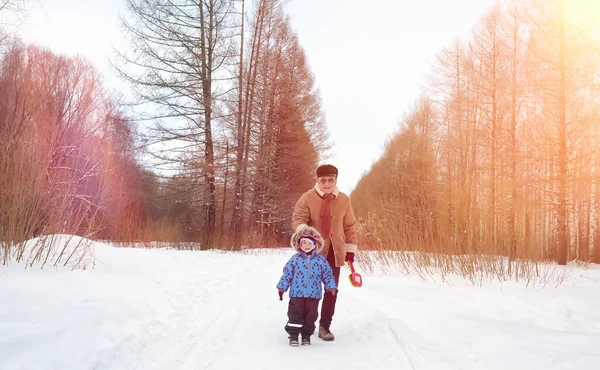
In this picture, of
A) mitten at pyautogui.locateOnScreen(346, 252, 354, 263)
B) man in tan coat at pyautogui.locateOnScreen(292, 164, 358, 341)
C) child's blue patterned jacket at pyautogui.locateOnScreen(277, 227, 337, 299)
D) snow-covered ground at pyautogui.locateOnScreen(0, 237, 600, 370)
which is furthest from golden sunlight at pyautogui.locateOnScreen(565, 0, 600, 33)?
child's blue patterned jacket at pyautogui.locateOnScreen(277, 227, 337, 299)

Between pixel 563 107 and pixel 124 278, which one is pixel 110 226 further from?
pixel 563 107

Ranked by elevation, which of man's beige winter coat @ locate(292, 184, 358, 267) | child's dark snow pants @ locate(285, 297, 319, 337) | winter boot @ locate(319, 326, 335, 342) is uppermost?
man's beige winter coat @ locate(292, 184, 358, 267)

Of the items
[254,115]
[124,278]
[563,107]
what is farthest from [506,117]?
[124,278]

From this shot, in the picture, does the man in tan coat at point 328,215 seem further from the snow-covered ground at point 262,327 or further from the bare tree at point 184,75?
the bare tree at point 184,75

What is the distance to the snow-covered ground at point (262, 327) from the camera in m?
3.11

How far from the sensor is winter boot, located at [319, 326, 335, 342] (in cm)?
424

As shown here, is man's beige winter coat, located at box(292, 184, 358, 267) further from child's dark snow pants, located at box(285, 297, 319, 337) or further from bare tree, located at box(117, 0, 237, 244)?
bare tree, located at box(117, 0, 237, 244)

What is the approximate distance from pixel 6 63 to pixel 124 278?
43.1ft

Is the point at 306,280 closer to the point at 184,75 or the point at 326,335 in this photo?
the point at 326,335

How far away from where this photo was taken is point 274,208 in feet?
71.9

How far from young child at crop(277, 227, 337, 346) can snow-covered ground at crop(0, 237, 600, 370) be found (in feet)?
0.88

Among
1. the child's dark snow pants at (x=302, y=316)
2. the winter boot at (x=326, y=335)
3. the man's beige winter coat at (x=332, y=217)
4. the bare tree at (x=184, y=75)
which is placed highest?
the bare tree at (x=184, y=75)

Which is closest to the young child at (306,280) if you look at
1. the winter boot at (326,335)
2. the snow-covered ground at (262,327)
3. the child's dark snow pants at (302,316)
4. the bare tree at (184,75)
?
the child's dark snow pants at (302,316)

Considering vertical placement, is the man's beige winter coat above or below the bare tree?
below
